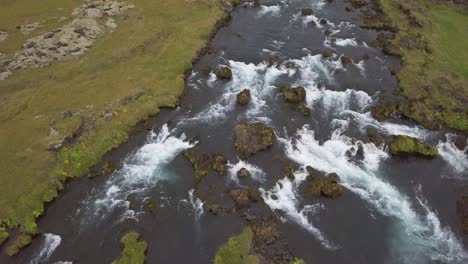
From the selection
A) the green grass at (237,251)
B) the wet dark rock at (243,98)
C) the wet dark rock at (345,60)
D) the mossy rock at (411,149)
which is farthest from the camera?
the wet dark rock at (345,60)

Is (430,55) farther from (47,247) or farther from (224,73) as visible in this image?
(47,247)

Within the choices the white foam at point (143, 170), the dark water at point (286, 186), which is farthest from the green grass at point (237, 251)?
the white foam at point (143, 170)

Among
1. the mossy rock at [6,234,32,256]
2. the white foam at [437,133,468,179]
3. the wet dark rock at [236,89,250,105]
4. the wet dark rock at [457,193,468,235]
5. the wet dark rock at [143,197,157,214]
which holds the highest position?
the wet dark rock at [236,89,250,105]

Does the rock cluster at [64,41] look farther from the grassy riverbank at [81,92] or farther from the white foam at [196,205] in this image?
the white foam at [196,205]

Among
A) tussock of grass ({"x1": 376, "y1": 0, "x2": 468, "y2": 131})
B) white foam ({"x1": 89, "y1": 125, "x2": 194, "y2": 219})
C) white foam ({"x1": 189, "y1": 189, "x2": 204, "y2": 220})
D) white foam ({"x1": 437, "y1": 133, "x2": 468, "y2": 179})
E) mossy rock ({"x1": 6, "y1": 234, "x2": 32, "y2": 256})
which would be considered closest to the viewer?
mossy rock ({"x1": 6, "y1": 234, "x2": 32, "y2": 256})

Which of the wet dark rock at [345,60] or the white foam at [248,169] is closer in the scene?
the white foam at [248,169]

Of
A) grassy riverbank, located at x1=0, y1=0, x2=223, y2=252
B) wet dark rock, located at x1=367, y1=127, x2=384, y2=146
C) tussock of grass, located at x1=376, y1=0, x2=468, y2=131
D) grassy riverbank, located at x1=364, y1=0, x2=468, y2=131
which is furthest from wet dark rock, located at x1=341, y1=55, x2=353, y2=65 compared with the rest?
grassy riverbank, located at x1=0, y1=0, x2=223, y2=252

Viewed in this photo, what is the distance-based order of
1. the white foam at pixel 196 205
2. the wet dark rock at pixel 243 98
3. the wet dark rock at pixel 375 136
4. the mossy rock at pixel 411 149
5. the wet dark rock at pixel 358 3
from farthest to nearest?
the wet dark rock at pixel 358 3, the wet dark rock at pixel 243 98, the wet dark rock at pixel 375 136, the mossy rock at pixel 411 149, the white foam at pixel 196 205

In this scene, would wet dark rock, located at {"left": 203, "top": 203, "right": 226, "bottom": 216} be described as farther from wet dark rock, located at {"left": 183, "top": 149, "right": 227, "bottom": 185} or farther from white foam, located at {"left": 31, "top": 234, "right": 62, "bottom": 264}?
white foam, located at {"left": 31, "top": 234, "right": 62, "bottom": 264}
